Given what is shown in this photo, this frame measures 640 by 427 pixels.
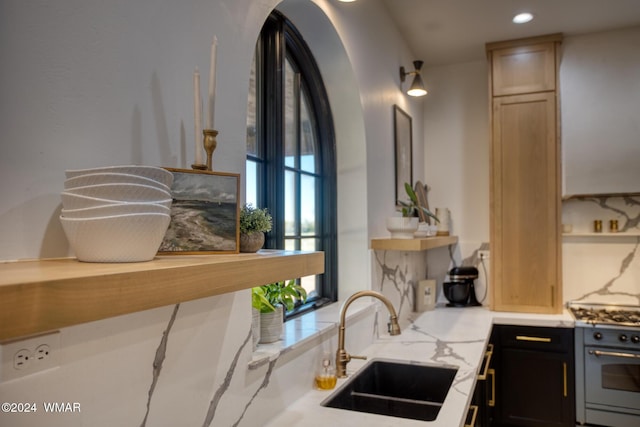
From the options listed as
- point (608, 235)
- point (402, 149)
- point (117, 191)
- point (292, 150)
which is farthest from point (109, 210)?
point (608, 235)

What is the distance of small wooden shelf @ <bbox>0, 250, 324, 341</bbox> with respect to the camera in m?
0.45

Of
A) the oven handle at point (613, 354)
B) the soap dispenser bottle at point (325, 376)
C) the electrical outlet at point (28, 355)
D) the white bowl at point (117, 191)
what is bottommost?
the oven handle at point (613, 354)

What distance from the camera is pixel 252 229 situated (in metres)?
1.02

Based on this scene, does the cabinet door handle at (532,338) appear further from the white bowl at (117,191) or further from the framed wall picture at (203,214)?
the white bowl at (117,191)

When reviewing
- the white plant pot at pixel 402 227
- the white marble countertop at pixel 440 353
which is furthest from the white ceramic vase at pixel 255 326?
the white plant pot at pixel 402 227

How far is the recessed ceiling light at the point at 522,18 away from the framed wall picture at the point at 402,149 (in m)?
0.92

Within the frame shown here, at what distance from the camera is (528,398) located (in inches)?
118

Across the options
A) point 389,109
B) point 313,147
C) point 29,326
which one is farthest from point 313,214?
point 29,326

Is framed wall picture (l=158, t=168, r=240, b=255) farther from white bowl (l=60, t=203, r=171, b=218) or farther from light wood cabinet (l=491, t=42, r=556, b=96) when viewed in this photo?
light wood cabinet (l=491, t=42, r=556, b=96)

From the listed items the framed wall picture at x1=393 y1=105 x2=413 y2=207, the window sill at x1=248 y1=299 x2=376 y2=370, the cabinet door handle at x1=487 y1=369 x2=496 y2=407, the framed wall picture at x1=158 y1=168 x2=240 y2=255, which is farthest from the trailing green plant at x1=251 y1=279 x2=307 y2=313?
the cabinet door handle at x1=487 y1=369 x2=496 y2=407

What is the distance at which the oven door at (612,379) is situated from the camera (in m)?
2.80

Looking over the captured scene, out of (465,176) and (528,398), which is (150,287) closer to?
(528,398)

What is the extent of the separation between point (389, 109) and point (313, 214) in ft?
3.17

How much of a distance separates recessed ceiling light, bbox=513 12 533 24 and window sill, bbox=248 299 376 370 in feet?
6.84
